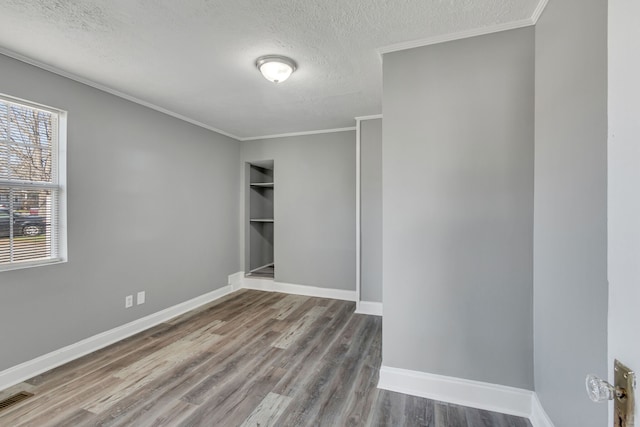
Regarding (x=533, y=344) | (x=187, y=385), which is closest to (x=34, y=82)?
(x=187, y=385)

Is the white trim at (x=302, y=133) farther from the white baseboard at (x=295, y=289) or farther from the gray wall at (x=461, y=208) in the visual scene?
the white baseboard at (x=295, y=289)

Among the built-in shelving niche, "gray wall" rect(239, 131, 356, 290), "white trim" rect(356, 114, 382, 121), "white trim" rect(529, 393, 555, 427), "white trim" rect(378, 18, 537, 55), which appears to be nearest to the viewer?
"white trim" rect(529, 393, 555, 427)

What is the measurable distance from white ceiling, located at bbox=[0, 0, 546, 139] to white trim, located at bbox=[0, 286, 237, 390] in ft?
8.04

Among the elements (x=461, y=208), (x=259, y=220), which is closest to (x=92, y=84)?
(x=259, y=220)

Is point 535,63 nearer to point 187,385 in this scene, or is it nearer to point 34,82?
point 187,385

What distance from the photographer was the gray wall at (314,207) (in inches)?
164

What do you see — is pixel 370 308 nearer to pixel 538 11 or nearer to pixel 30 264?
pixel 538 11

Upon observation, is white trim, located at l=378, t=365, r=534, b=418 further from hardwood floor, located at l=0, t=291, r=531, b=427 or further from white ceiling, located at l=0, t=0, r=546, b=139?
white ceiling, located at l=0, t=0, r=546, b=139

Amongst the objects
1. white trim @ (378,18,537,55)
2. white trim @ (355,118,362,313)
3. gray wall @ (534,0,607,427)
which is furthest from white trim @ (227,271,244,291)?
gray wall @ (534,0,607,427)

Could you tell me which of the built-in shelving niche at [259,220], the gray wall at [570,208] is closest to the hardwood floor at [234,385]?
the gray wall at [570,208]

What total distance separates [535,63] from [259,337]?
10.8 feet

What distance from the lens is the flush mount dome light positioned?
2207 mm

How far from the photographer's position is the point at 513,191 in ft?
5.96

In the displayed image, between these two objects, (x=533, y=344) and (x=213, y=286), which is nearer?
(x=533, y=344)
